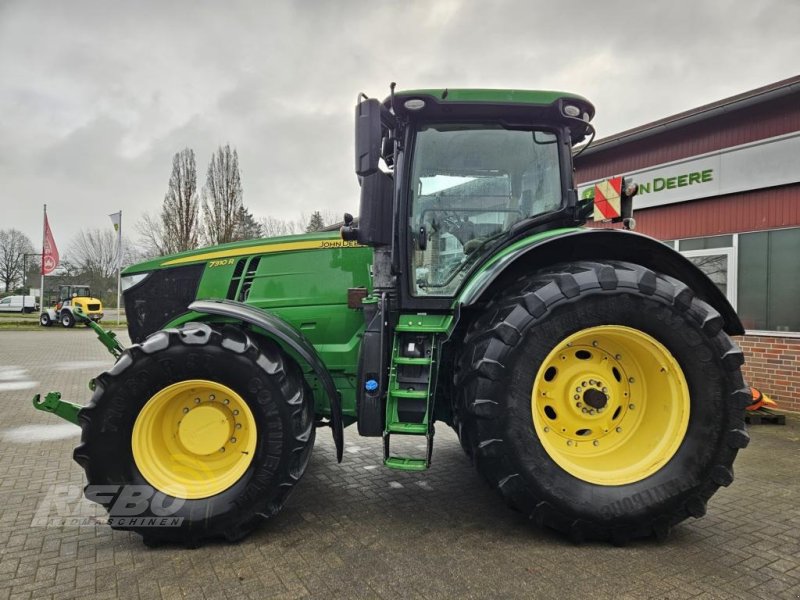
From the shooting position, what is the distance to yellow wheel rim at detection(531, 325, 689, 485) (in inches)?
112

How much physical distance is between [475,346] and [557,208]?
3.98ft

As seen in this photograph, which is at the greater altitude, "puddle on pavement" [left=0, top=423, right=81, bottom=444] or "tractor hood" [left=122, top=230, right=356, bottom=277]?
"tractor hood" [left=122, top=230, right=356, bottom=277]

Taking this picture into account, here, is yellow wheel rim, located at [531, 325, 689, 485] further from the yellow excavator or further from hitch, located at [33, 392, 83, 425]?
the yellow excavator

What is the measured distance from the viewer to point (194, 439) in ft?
9.71

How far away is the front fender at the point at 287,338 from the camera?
3029mm

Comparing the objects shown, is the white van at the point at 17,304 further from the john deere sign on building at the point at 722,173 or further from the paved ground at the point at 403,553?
the john deere sign on building at the point at 722,173

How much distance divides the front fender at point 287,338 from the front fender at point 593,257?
3.14 feet

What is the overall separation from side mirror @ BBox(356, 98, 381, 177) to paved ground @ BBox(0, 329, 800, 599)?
2156 mm

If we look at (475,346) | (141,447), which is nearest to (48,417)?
(141,447)

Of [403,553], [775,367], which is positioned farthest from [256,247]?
[775,367]

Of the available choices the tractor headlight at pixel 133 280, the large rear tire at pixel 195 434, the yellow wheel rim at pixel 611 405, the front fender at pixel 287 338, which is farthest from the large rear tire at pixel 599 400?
the tractor headlight at pixel 133 280

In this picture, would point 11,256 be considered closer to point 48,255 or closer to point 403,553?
point 48,255

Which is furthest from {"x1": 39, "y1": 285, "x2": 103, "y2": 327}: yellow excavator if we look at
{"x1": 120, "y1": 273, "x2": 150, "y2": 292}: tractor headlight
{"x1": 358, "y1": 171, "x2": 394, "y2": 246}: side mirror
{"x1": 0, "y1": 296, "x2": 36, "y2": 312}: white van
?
{"x1": 358, "y1": 171, "x2": 394, "y2": 246}: side mirror

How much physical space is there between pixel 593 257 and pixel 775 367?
4910 millimetres
